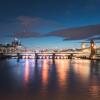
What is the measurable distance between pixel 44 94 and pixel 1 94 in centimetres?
397

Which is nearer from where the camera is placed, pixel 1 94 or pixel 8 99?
pixel 8 99

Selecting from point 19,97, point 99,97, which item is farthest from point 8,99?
point 99,97

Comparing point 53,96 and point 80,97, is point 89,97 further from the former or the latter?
point 53,96

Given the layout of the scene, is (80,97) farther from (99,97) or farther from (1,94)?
(1,94)

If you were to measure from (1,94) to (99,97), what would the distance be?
349 inches

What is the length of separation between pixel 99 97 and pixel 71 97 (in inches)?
98.5

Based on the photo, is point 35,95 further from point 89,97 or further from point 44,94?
point 89,97

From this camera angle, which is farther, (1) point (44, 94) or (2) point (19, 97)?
(1) point (44, 94)

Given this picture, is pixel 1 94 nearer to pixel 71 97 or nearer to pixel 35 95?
pixel 35 95

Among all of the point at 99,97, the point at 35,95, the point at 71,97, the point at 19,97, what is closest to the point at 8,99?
the point at 19,97

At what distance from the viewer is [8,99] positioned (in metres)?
24.5

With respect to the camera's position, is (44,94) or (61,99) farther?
(44,94)

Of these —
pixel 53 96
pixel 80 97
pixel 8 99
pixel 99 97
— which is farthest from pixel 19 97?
pixel 99 97

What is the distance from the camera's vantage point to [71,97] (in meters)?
26.0
